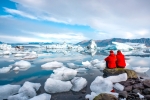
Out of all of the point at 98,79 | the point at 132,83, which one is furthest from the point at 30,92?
the point at 132,83

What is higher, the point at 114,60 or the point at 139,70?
the point at 114,60

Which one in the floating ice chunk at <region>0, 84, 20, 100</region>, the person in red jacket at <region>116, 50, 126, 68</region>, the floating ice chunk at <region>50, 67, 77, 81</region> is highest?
the person in red jacket at <region>116, 50, 126, 68</region>

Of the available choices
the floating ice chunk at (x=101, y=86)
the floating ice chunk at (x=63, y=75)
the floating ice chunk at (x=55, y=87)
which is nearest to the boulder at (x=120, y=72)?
the floating ice chunk at (x=101, y=86)

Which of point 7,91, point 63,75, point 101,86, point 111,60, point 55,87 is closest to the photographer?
point 7,91

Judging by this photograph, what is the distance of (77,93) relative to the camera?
4.48m

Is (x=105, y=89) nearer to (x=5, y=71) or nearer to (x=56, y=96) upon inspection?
(x=56, y=96)

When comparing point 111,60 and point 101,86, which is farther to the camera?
point 111,60

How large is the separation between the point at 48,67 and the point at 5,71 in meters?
2.50

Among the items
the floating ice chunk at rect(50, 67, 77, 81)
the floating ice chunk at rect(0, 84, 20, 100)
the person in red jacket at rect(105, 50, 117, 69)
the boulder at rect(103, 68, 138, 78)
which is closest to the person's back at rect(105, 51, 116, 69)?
the person in red jacket at rect(105, 50, 117, 69)

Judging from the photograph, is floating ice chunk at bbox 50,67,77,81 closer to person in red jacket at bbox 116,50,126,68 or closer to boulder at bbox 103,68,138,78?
boulder at bbox 103,68,138,78

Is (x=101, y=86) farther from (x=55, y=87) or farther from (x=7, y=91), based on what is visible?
(x=7, y=91)

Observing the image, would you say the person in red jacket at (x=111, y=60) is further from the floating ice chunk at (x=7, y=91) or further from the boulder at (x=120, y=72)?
the floating ice chunk at (x=7, y=91)

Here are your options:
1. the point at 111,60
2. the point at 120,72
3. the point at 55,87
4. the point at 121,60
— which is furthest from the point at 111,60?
the point at 55,87

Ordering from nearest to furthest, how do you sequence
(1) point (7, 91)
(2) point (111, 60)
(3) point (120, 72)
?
→ (1) point (7, 91)
(3) point (120, 72)
(2) point (111, 60)
